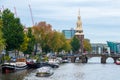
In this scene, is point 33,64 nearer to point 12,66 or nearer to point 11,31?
point 11,31

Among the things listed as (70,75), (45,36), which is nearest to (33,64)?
(70,75)

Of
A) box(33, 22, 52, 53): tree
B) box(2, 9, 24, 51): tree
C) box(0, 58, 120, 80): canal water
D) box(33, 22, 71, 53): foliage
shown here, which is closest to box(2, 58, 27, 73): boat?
box(0, 58, 120, 80): canal water

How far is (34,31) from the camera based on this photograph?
187875 millimetres

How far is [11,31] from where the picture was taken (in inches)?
4914

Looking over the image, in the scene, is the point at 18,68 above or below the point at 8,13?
below

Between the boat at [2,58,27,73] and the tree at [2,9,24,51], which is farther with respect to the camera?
the tree at [2,9,24,51]

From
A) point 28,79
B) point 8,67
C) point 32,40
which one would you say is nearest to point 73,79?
point 28,79

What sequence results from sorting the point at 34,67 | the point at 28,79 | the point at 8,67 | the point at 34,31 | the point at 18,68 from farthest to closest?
the point at 34,31, the point at 34,67, the point at 18,68, the point at 8,67, the point at 28,79

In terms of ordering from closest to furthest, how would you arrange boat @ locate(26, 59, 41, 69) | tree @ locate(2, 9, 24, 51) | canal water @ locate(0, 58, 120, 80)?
canal water @ locate(0, 58, 120, 80) < tree @ locate(2, 9, 24, 51) < boat @ locate(26, 59, 41, 69)

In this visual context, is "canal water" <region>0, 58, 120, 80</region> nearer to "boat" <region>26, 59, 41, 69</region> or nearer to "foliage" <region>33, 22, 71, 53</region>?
"boat" <region>26, 59, 41, 69</region>

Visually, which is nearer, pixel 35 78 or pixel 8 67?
pixel 35 78

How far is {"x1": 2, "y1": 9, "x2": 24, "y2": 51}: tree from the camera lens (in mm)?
124312

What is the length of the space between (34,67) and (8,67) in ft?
87.5

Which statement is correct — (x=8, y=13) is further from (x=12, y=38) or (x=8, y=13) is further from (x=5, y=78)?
(x=5, y=78)
